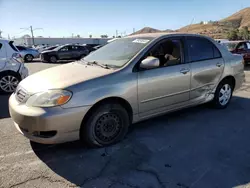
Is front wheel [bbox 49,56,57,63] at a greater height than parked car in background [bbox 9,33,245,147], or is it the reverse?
parked car in background [bbox 9,33,245,147]

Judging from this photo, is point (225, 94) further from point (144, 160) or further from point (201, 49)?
point (144, 160)

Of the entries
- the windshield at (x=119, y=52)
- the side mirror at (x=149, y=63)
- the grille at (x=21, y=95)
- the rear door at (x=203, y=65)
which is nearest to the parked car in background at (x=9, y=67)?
the windshield at (x=119, y=52)

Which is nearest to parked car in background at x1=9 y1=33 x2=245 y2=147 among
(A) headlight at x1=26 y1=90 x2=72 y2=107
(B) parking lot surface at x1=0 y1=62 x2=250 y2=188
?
(A) headlight at x1=26 y1=90 x2=72 y2=107

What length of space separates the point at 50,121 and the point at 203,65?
2962 millimetres

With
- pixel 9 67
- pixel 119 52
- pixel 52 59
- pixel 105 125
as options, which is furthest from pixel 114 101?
pixel 52 59

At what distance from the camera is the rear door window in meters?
4.51

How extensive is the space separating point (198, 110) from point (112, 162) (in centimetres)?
274

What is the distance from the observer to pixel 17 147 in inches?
143

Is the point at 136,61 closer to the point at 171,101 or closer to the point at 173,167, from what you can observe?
the point at 171,101

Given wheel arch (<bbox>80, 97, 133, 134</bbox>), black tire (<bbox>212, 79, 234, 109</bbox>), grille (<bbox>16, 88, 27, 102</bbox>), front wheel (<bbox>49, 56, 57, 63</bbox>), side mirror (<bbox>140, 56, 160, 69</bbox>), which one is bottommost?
front wheel (<bbox>49, 56, 57, 63</bbox>)

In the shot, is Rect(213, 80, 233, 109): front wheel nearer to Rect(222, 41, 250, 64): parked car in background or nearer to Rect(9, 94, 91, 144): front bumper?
Rect(9, 94, 91, 144): front bumper

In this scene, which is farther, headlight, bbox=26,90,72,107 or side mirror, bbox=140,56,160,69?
side mirror, bbox=140,56,160,69

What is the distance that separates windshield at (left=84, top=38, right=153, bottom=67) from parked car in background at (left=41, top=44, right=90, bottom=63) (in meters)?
16.3

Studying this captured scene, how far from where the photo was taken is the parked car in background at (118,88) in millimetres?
3152
